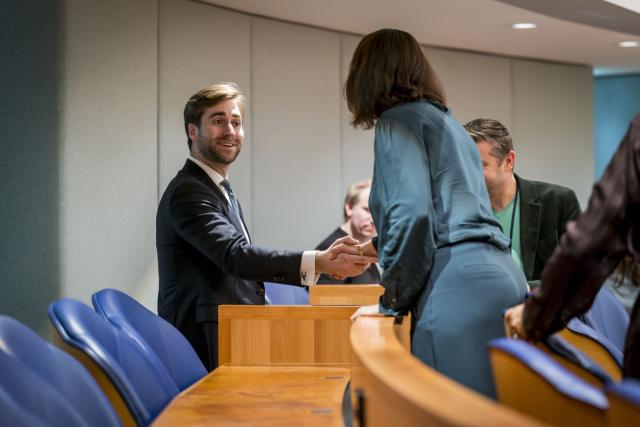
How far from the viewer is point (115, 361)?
2.39m

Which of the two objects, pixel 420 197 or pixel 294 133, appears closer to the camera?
pixel 420 197

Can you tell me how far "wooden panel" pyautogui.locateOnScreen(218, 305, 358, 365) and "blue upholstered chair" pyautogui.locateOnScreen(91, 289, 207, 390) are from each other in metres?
0.12

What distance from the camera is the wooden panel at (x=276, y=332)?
321cm

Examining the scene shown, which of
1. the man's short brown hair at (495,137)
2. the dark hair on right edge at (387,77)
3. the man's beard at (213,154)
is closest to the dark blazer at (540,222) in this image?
the man's short brown hair at (495,137)

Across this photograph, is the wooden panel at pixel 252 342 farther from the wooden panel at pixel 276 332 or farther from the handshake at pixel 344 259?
the handshake at pixel 344 259

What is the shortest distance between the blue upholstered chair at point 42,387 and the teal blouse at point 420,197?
785 millimetres

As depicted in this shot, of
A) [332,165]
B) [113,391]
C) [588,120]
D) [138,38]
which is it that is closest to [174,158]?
[138,38]

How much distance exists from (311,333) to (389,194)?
0.97 metres

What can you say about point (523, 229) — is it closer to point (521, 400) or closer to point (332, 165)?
point (521, 400)

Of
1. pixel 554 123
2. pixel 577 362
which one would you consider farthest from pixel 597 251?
pixel 554 123

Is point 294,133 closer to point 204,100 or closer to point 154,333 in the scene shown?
point 204,100

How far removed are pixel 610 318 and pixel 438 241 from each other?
1.23m

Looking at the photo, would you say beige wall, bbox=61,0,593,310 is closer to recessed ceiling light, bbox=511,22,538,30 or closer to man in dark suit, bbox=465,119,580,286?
recessed ceiling light, bbox=511,22,538,30

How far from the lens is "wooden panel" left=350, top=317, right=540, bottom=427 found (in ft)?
3.44
